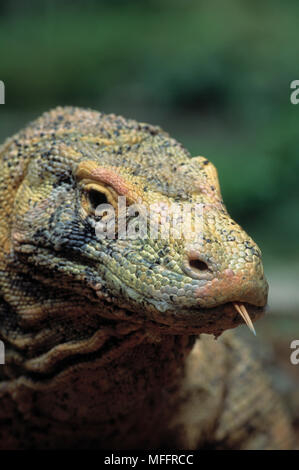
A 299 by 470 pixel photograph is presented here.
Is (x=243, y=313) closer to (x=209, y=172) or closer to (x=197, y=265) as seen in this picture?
(x=197, y=265)

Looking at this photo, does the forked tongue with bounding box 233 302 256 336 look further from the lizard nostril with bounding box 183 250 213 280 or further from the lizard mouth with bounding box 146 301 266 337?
the lizard nostril with bounding box 183 250 213 280

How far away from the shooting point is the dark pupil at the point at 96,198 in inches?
95.5

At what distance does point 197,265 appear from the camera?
213 centimetres

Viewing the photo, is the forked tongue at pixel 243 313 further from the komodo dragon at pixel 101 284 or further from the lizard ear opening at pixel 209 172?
the lizard ear opening at pixel 209 172

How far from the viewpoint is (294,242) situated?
803 cm

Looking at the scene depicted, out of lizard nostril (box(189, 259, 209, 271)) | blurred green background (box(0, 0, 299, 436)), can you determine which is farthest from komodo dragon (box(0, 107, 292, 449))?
blurred green background (box(0, 0, 299, 436))

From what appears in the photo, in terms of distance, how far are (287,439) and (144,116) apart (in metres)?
5.55

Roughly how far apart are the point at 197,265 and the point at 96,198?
0.53 m

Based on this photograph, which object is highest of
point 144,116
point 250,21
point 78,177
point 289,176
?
point 250,21

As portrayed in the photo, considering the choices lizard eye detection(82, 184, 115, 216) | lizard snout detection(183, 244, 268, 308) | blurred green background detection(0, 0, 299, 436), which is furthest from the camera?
blurred green background detection(0, 0, 299, 436)

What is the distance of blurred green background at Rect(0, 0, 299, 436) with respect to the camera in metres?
8.02

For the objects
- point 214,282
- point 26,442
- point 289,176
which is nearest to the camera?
point 214,282
